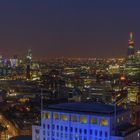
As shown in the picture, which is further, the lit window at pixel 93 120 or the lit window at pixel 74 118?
the lit window at pixel 74 118

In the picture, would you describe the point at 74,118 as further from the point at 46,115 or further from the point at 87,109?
the point at 46,115

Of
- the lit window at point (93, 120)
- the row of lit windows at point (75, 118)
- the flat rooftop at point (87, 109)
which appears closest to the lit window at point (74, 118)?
the row of lit windows at point (75, 118)

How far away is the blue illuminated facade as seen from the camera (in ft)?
129

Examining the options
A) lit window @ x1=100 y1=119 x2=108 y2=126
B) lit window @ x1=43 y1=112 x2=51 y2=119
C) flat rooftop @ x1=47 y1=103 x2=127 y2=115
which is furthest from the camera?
lit window @ x1=43 y1=112 x2=51 y2=119

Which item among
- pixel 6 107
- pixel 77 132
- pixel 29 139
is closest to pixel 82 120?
Result: pixel 77 132

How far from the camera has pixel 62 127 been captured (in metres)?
41.8

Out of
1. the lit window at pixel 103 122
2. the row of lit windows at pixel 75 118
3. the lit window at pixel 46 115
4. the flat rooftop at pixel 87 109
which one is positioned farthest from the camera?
the lit window at pixel 46 115

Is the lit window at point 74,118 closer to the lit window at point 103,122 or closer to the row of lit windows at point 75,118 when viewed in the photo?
the row of lit windows at point 75,118

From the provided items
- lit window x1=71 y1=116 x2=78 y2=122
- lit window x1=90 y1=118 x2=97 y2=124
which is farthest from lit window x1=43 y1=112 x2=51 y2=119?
lit window x1=90 y1=118 x2=97 y2=124

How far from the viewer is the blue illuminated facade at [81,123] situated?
39406 millimetres

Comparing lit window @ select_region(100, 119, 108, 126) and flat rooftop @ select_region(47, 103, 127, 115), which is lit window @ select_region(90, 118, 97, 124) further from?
flat rooftop @ select_region(47, 103, 127, 115)

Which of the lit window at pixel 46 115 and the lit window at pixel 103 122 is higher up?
the lit window at pixel 46 115

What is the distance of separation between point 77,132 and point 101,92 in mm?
67052

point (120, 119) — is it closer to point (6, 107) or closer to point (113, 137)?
point (113, 137)
